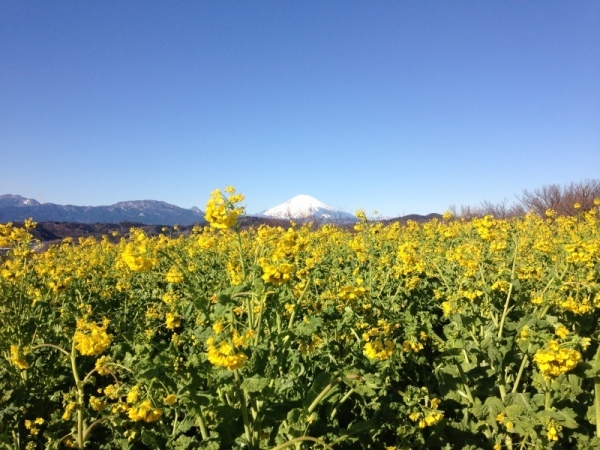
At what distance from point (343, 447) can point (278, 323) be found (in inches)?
35.7

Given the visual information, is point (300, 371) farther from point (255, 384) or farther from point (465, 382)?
point (465, 382)

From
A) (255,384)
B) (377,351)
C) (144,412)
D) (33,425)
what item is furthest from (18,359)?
(377,351)

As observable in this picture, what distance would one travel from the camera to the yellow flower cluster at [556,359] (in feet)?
7.02

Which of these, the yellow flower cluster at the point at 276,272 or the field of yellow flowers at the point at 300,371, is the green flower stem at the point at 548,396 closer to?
A: the field of yellow flowers at the point at 300,371

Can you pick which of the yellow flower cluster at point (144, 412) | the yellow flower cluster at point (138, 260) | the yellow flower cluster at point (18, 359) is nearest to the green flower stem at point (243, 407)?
the yellow flower cluster at point (144, 412)

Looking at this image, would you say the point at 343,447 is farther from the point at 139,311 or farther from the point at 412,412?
the point at 139,311

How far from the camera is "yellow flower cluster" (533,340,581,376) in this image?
7.02 feet

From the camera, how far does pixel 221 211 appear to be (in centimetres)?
217

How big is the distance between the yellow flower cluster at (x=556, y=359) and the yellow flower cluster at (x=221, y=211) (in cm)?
182

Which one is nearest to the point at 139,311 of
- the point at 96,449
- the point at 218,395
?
the point at 96,449

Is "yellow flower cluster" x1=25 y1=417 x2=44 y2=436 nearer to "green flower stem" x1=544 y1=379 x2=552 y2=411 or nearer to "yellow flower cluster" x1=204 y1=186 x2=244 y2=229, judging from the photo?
"yellow flower cluster" x1=204 y1=186 x2=244 y2=229

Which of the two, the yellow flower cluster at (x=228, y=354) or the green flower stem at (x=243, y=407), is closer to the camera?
the yellow flower cluster at (x=228, y=354)

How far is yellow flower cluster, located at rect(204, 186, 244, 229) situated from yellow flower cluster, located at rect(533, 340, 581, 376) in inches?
Result: 71.6

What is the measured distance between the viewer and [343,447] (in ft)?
8.39
